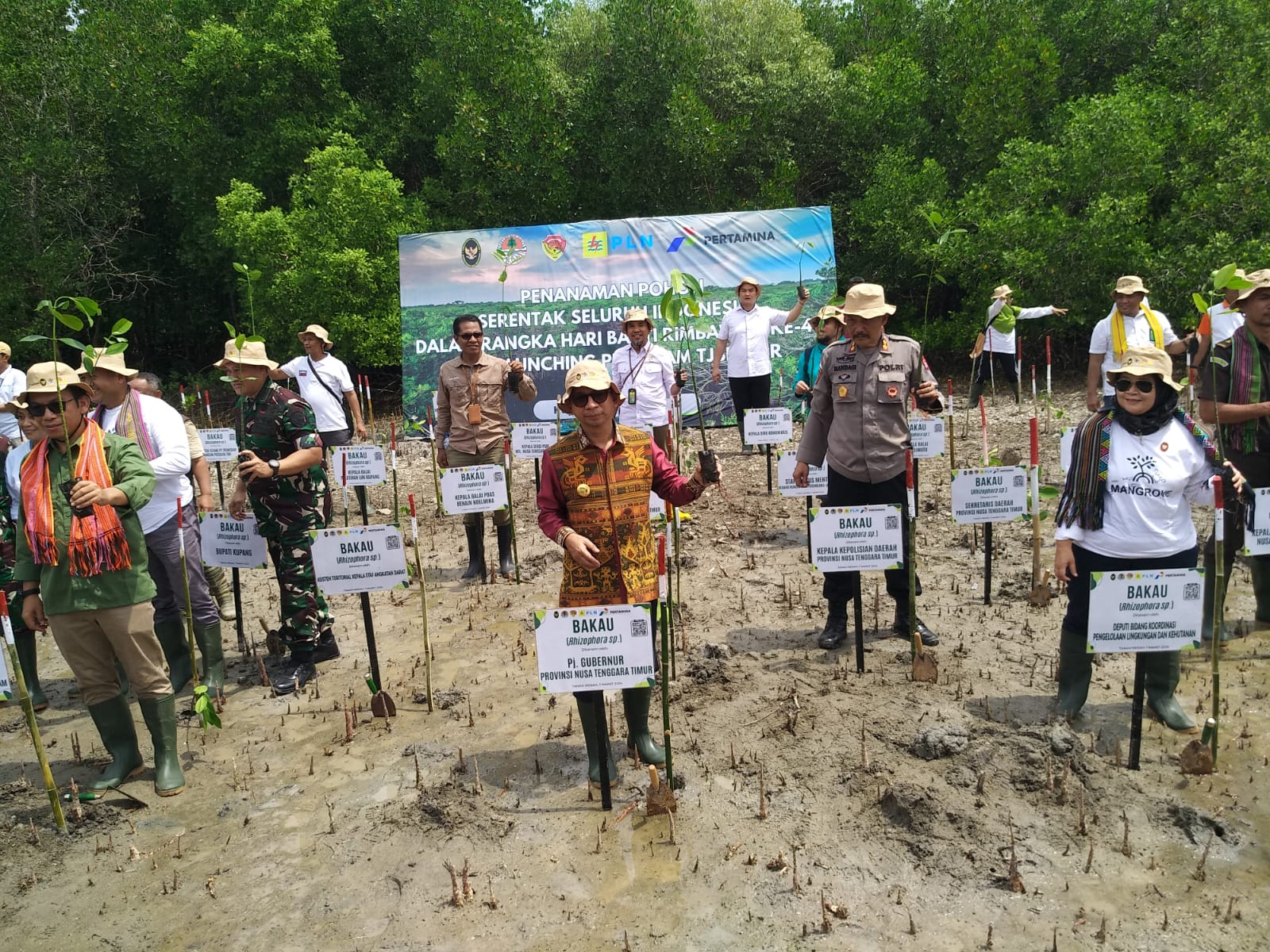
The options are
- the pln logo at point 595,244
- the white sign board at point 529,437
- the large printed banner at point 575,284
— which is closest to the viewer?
the white sign board at point 529,437

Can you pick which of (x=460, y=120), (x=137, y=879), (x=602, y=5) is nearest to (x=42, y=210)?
(x=460, y=120)

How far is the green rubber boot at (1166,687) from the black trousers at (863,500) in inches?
57.6

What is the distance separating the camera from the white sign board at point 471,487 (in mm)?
7094

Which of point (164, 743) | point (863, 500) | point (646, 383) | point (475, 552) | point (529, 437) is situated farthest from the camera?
point (529, 437)

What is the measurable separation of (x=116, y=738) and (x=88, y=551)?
3.71ft

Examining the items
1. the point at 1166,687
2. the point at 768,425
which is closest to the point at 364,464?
the point at 768,425

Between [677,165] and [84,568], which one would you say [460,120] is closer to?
[677,165]

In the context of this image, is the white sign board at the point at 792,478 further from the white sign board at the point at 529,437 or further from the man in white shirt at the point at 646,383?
the white sign board at the point at 529,437

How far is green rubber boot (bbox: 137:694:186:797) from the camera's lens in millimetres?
4664

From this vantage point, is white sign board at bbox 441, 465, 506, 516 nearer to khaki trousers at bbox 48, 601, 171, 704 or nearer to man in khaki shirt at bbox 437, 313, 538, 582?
man in khaki shirt at bbox 437, 313, 538, 582

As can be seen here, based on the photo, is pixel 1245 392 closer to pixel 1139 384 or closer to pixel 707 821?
pixel 1139 384

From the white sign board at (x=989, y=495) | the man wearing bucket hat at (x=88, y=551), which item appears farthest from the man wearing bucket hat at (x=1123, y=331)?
the man wearing bucket hat at (x=88, y=551)

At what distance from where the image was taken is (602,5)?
756 inches

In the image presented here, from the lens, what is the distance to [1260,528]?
16.6ft
